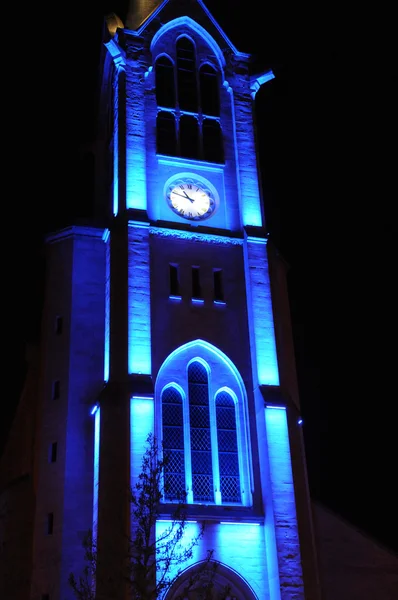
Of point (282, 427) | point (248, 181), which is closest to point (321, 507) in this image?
point (282, 427)

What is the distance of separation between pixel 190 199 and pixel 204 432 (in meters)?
10.0

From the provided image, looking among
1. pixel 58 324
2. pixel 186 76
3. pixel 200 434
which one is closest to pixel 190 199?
pixel 186 76

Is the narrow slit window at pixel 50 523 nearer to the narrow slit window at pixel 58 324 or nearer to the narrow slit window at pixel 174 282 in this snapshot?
the narrow slit window at pixel 58 324

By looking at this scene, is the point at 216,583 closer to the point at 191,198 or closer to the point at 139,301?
the point at 139,301

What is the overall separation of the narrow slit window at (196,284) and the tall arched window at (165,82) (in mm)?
8567

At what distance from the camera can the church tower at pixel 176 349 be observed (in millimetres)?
28016

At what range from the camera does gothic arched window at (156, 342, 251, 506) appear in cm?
2902

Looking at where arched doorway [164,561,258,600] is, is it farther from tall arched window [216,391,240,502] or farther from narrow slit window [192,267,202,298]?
narrow slit window [192,267,202,298]

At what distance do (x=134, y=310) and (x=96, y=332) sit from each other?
9.09 feet

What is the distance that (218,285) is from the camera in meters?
33.2

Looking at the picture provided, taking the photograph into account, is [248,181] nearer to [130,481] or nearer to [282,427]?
[282,427]

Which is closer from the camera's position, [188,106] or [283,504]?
[283,504]

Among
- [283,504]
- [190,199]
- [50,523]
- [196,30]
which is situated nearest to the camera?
[283,504]

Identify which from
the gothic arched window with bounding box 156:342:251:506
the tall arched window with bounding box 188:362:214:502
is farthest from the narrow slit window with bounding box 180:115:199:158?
the tall arched window with bounding box 188:362:214:502
